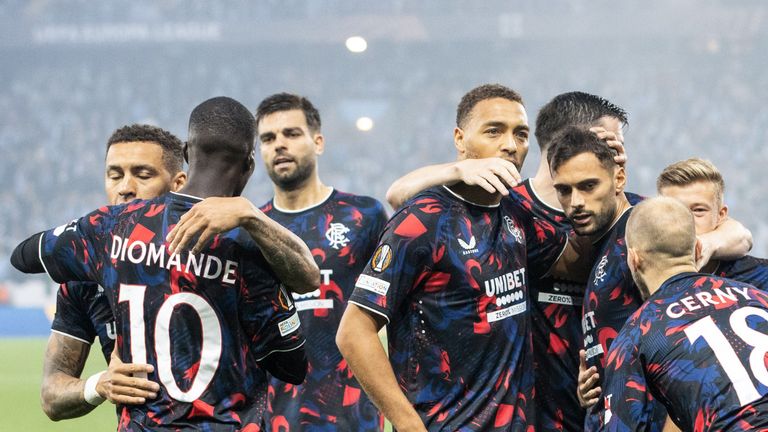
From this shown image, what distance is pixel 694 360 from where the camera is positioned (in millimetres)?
3004

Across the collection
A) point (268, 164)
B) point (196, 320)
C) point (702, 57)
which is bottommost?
point (196, 320)

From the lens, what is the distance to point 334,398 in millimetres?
5141

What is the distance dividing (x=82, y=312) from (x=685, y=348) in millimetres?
2455

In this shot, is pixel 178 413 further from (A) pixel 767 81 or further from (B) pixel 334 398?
(A) pixel 767 81

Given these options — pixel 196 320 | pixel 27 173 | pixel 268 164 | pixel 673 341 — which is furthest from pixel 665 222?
pixel 27 173

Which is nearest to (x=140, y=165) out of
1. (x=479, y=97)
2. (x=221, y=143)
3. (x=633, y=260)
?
(x=221, y=143)

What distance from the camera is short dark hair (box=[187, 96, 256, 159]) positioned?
3338 mm

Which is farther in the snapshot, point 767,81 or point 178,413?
point 767,81

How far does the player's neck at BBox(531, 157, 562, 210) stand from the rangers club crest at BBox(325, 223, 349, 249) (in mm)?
1530

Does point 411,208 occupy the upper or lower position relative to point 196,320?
upper

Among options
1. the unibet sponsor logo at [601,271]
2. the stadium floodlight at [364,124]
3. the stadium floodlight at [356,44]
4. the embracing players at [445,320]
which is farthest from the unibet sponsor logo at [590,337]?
the stadium floodlight at [356,44]

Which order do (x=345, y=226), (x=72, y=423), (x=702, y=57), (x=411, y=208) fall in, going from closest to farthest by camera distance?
1. (x=411, y=208)
2. (x=345, y=226)
3. (x=72, y=423)
4. (x=702, y=57)

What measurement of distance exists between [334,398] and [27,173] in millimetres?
28245

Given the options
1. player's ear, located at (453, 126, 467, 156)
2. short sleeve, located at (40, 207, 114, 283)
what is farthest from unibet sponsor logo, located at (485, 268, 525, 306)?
short sleeve, located at (40, 207, 114, 283)
